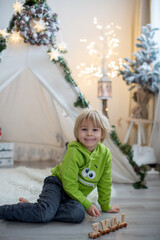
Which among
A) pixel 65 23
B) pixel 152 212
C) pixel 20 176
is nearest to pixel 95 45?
pixel 65 23

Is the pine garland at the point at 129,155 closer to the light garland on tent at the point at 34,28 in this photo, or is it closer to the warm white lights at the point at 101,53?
the light garland on tent at the point at 34,28

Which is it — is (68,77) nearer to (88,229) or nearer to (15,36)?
(15,36)

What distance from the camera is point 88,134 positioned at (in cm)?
193

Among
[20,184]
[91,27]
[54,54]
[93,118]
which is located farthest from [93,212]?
[91,27]

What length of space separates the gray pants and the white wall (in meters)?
2.78

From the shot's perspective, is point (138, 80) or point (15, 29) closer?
point (15, 29)

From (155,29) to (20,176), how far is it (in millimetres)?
2402

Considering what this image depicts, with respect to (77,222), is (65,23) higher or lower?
higher

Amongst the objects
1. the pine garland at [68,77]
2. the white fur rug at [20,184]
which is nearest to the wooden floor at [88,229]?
the white fur rug at [20,184]

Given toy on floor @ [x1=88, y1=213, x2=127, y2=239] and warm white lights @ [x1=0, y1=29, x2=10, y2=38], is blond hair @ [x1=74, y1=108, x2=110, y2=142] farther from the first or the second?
warm white lights @ [x1=0, y1=29, x2=10, y2=38]

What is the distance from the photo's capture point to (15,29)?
2.61m

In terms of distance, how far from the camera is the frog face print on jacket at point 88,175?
1.96m

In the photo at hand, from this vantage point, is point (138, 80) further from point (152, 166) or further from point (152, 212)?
point (152, 212)

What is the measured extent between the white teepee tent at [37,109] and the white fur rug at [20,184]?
1.97 ft
